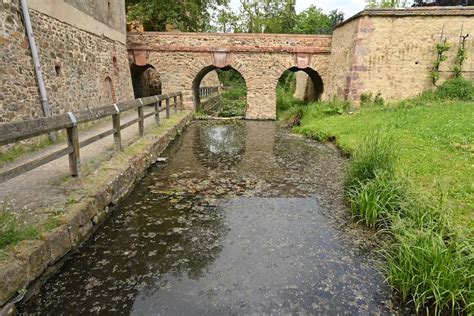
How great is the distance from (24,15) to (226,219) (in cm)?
625

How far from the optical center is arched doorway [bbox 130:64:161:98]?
18.1 metres

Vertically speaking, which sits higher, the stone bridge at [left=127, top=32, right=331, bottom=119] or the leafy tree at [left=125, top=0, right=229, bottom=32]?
the leafy tree at [left=125, top=0, right=229, bottom=32]

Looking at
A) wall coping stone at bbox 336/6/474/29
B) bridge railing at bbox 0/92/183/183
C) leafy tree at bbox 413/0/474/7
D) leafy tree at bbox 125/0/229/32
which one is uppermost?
leafy tree at bbox 413/0/474/7

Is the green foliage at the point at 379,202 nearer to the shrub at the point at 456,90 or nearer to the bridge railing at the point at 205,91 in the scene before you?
the shrub at the point at 456,90

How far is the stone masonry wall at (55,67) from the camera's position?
6.48 metres

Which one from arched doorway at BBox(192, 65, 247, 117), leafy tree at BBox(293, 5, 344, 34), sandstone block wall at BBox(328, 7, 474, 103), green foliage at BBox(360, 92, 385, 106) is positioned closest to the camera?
sandstone block wall at BBox(328, 7, 474, 103)

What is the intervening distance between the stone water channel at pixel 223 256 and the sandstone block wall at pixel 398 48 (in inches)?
322

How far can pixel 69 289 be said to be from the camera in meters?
3.21

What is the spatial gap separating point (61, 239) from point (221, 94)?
2655cm

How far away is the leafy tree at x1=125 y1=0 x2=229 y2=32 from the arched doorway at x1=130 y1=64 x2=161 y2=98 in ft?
8.45

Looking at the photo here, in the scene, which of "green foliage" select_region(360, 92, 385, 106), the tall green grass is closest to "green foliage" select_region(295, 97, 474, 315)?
the tall green grass

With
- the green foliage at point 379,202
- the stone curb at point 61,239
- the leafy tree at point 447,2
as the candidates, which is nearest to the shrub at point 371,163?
the green foliage at point 379,202

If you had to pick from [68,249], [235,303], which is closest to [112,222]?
[68,249]

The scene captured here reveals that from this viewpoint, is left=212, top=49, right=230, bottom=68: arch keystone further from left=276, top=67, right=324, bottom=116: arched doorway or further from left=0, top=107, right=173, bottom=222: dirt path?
left=0, top=107, right=173, bottom=222: dirt path
